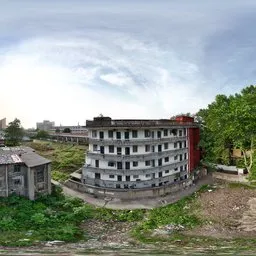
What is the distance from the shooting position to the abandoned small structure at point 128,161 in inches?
1610

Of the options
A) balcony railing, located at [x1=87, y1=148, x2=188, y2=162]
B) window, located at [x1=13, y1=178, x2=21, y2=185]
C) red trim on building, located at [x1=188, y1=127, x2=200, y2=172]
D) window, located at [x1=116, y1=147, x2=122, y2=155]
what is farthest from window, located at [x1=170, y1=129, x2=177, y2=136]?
window, located at [x1=13, y1=178, x2=21, y2=185]

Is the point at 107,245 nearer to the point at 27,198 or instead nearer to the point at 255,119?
the point at 27,198

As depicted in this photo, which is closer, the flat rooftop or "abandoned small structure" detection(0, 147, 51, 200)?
"abandoned small structure" detection(0, 147, 51, 200)

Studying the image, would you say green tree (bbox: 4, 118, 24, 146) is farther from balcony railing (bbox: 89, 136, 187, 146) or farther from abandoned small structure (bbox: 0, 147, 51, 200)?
abandoned small structure (bbox: 0, 147, 51, 200)

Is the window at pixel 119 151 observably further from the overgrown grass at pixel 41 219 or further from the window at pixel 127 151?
the overgrown grass at pixel 41 219

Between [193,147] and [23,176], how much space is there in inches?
1050

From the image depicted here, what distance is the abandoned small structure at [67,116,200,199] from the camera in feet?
134

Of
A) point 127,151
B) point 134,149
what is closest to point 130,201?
point 127,151

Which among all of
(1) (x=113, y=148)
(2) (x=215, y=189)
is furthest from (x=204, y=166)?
(1) (x=113, y=148)

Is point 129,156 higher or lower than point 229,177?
higher

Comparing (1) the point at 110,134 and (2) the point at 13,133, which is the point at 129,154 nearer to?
(1) the point at 110,134

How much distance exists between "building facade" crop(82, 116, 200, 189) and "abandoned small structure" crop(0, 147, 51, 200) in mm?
7616

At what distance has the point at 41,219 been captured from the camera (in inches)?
1113

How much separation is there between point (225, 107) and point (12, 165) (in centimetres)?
3108
